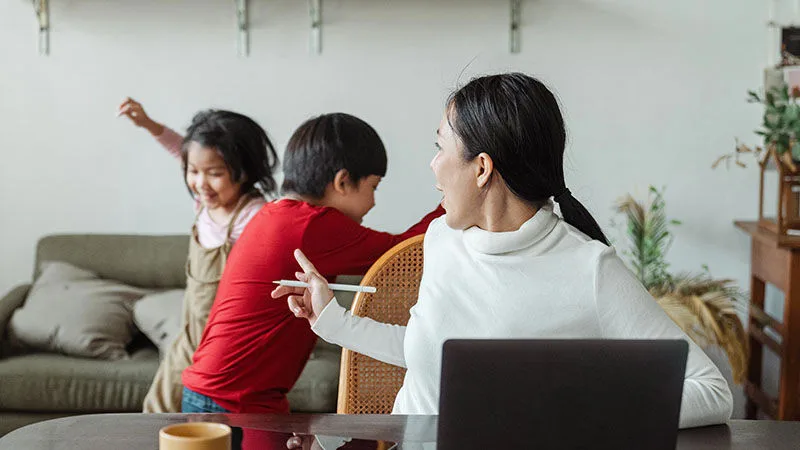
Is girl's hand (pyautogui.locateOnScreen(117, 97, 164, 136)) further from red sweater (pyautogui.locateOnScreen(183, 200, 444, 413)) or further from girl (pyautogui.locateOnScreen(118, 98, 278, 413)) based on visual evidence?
red sweater (pyautogui.locateOnScreen(183, 200, 444, 413))

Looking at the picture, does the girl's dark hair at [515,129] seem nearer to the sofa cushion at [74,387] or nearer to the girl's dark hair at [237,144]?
the girl's dark hair at [237,144]

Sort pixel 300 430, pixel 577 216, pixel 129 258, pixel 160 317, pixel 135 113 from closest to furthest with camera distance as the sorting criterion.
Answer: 1. pixel 300 430
2. pixel 577 216
3. pixel 135 113
4. pixel 160 317
5. pixel 129 258

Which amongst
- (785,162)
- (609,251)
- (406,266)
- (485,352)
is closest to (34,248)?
(406,266)

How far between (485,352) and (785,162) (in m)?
2.48

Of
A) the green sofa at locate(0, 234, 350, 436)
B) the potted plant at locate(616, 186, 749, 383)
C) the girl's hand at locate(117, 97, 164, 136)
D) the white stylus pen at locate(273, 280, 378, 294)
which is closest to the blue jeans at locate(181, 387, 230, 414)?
the white stylus pen at locate(273, 280, 378, 294)

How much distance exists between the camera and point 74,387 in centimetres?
304

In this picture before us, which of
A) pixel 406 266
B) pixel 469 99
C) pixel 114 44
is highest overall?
pixel 114 44

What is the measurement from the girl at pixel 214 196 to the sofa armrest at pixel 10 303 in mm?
963

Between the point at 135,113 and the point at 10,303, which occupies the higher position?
the point at 135,113

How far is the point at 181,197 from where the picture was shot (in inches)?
147

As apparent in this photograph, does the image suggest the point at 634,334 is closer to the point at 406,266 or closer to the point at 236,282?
the point at 406,266

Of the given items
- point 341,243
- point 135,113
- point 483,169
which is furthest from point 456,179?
point 135,113

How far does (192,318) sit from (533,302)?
129 centimetres

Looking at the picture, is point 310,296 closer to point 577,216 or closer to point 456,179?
point 456,179
